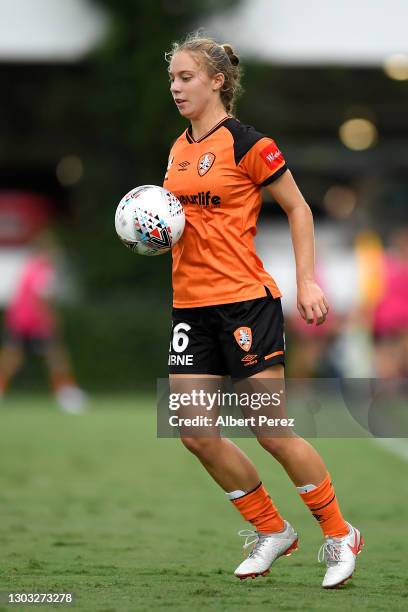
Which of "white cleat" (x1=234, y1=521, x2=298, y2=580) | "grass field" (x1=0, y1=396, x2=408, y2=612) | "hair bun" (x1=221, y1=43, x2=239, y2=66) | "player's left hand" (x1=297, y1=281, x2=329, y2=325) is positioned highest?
"hair bun" (x1=221, y1=43, x2=239, y2=66)

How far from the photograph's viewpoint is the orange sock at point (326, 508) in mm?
5547

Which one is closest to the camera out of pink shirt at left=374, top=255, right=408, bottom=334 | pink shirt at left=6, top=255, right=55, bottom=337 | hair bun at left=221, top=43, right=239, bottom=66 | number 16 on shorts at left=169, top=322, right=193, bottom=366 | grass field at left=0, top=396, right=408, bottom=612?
grass field at left=0, top=396, right=408, bottom=612

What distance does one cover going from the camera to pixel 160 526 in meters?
7.45

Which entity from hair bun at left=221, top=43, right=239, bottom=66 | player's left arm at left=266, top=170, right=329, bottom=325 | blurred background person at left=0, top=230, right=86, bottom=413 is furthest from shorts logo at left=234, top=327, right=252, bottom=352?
blurred background person at left=0, top=230, right=86, bottom=413

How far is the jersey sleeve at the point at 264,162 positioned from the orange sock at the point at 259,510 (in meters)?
1.38

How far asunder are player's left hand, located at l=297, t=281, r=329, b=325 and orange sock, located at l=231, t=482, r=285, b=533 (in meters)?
0.83

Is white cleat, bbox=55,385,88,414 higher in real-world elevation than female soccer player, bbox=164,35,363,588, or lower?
lower

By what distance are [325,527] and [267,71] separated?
1528 cm

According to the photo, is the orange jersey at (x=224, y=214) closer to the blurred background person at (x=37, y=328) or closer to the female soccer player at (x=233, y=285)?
the female soccer player at (x=233, y=285)

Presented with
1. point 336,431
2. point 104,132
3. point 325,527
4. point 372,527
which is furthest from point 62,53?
point 325,527

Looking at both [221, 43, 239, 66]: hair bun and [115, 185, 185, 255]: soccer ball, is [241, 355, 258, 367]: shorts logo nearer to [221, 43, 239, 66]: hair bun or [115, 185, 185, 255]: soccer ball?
[115, 185, 185, 255]: soccer ball

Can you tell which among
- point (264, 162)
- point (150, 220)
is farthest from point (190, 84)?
point (150, 220)

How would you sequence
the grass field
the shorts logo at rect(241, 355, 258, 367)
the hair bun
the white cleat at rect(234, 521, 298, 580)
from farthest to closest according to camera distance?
the hair bun
the white cleat at rect(234, 521, 298, 580)
the shorts logo at rect(241, 355, 258, 367)
the grass field

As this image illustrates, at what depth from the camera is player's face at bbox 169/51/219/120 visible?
5629 millimetres
